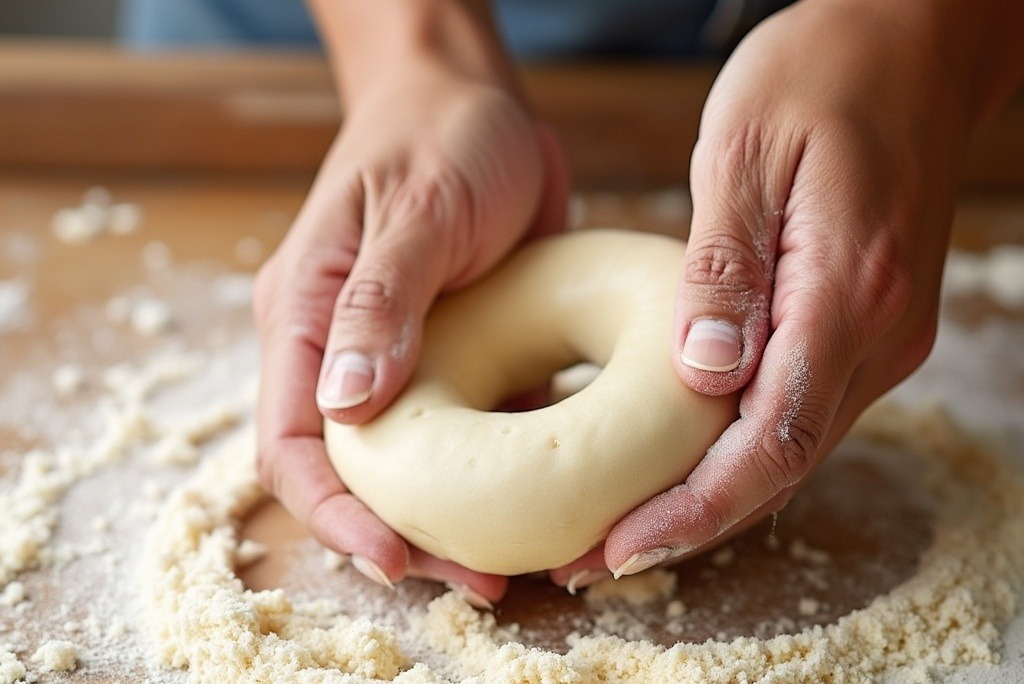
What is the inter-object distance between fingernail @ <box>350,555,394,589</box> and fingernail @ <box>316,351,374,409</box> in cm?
15

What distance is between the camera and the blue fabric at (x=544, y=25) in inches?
74.8

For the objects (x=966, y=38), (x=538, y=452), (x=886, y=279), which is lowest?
(x=538, y=452)

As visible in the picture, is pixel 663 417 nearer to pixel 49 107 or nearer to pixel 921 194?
pixel 921 194

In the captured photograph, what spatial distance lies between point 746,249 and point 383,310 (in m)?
0.36

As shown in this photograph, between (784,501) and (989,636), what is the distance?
239 millimetres

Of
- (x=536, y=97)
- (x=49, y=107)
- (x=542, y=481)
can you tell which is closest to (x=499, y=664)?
(x=542, y=481)

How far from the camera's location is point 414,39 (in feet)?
4.62

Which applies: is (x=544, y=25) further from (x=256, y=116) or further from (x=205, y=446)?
(x=205, y=446)

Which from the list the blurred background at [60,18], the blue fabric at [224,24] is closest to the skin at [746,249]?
the blue fabric at [224,24]

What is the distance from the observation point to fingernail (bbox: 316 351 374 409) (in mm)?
1016

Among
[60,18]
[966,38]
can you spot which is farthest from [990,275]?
[60,18]

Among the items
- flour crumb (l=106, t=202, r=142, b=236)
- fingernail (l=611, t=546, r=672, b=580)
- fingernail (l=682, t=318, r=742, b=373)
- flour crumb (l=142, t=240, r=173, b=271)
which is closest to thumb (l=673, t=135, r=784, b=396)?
fingernail (l=682, t=318, r=742, b=373)

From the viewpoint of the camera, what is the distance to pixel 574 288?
3.93 ft

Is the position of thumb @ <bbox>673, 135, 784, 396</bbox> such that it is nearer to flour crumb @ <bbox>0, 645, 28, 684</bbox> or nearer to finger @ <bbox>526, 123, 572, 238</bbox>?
finger @ <bbox>526, 123, 572, 238</bbox>
